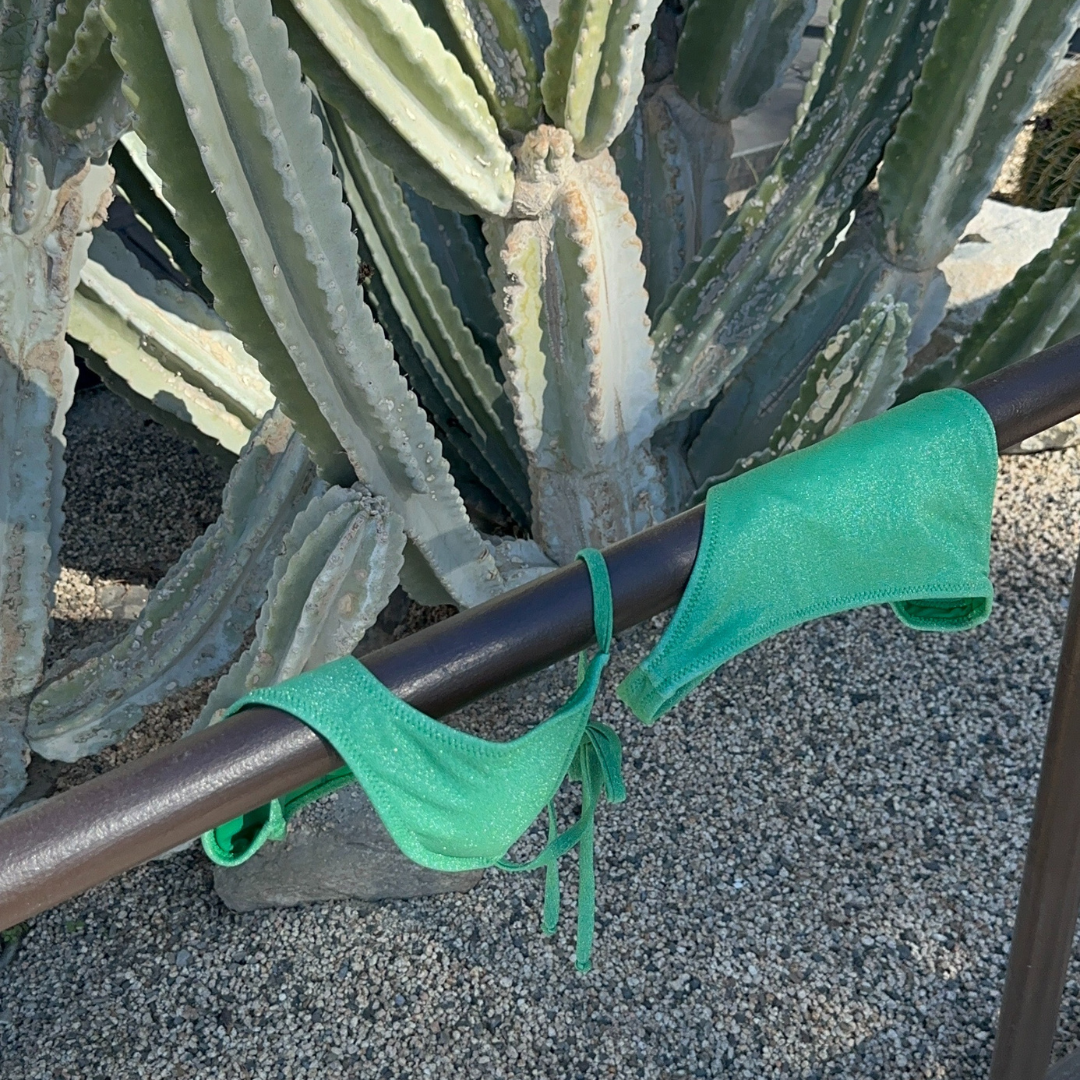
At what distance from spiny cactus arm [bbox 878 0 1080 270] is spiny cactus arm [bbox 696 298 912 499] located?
26 centimetres

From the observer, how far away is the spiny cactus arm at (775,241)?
180 centimetres

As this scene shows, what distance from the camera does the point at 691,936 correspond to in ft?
5.08

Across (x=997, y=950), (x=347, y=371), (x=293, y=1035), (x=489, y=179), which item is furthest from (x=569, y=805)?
(x=489, y=179)

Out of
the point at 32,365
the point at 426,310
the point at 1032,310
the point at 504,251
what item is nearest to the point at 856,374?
the point at 1032,310

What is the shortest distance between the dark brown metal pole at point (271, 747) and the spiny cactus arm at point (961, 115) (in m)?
1.23

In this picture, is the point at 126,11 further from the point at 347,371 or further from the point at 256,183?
the point at 347,371

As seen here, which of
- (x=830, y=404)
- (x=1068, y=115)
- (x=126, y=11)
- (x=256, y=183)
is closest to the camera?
(x=126, y=11)

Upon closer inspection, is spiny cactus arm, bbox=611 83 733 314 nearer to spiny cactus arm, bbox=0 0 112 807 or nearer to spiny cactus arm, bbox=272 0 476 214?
spiny cactus arm, bbox=272 0 476 214

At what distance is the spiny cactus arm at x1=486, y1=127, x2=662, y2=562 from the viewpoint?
1.49 metres

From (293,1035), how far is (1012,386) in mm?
1243

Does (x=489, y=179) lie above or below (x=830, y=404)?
above

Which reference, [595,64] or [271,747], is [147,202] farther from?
[271,747]

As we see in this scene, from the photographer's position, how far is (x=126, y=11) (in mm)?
1034

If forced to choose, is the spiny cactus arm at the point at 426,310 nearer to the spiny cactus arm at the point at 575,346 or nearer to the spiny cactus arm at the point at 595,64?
the spiny cactus arm at the point at 575,346
